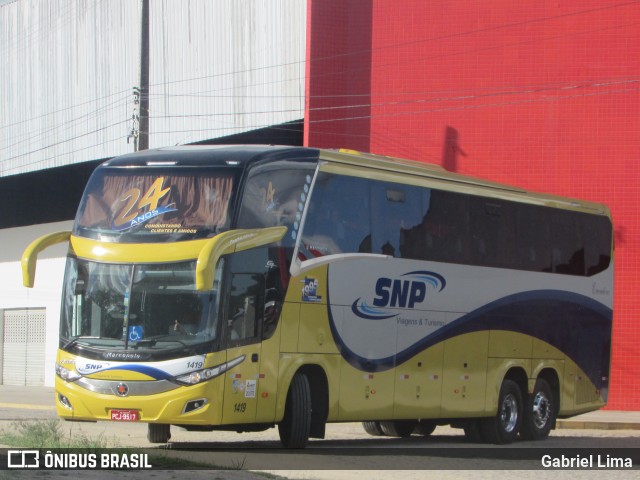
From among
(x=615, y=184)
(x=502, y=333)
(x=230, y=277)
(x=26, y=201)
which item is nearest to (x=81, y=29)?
(x=26, y=201)

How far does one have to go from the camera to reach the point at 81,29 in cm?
4144

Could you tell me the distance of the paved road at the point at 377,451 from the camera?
15.3m

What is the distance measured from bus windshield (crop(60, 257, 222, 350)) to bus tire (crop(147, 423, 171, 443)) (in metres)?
1.75

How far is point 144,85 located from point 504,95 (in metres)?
8.28

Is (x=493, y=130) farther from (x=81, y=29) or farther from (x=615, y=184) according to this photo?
(x=81, y=29)

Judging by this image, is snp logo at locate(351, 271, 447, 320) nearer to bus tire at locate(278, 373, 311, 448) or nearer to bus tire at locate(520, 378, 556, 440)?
bus tire at locate(278, 373, 311, 448)

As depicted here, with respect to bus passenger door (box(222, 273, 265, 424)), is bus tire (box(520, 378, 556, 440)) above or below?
below

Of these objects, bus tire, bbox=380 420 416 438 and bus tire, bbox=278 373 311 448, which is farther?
bus tire, bbox=380 420 416 438

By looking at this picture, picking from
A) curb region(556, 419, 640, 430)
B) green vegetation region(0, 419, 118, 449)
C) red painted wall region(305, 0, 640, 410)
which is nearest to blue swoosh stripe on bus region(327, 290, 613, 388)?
curb region(556, 419, 640, 430)

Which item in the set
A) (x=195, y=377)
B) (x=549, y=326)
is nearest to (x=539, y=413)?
(x=549, y=326)

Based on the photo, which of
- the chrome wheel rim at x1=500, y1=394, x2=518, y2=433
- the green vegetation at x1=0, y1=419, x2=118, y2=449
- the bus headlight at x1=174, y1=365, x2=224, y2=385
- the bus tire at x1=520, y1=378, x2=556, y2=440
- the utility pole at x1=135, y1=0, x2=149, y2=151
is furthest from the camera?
the utility pole at x1=135, y1=0, x2=149, y2=151

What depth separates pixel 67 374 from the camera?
16750 mm

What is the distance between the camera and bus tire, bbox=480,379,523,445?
21.7m

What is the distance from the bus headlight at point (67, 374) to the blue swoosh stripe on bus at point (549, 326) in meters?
4.13
